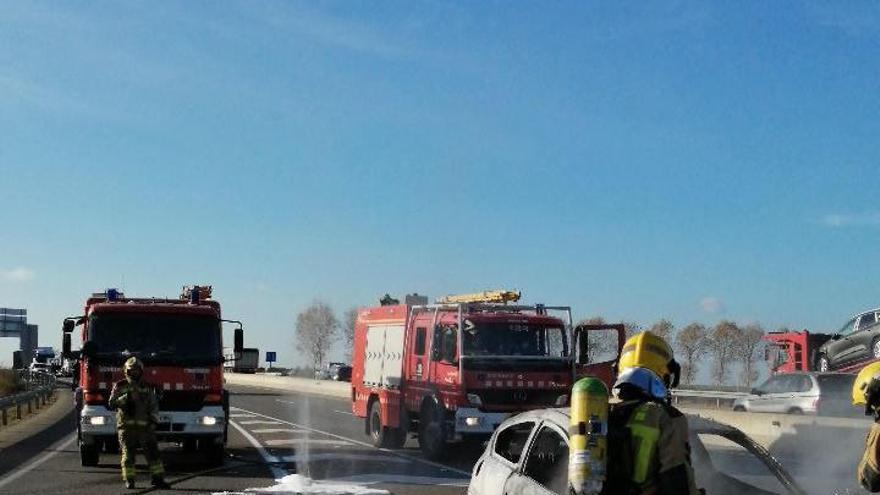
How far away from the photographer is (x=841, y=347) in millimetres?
25484

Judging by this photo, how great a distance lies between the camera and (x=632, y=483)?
4691 mm

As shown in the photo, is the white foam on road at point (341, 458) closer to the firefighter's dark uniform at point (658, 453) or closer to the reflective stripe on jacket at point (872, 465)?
the reflective stripe on jacket at point (872, 465)

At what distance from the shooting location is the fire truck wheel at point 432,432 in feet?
57.8

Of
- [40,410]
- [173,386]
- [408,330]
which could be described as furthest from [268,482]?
[40,410]

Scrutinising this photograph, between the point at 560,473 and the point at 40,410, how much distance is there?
3244 centimetres

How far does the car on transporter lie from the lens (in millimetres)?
24094

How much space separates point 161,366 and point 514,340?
570cm

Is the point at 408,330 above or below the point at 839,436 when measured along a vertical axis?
above

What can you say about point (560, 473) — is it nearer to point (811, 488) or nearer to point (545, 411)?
point (545, 411)

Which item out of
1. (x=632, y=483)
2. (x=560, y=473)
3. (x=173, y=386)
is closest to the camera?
(x=632, y=483)

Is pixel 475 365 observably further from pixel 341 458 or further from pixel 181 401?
pixel 181 401

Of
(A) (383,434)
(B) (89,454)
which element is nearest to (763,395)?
(A) (383,434)

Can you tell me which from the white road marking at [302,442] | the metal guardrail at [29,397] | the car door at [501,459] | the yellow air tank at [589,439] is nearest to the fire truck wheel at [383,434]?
the white road marking at [302,442]

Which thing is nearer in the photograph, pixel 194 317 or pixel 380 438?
pixel 194 317
